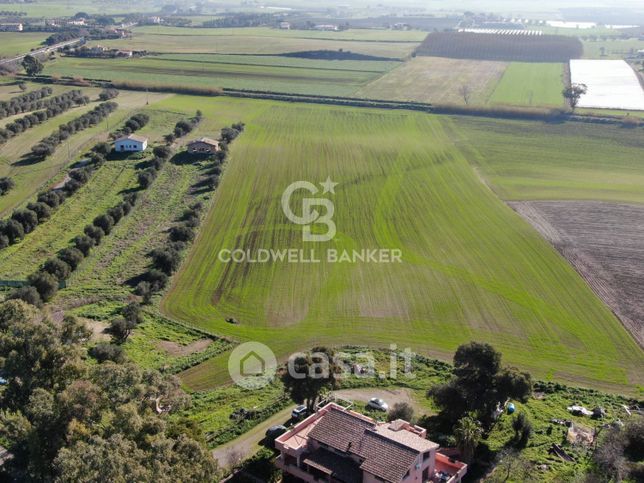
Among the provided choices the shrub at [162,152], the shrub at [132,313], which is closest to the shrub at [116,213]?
A: the shrub at [162,152]

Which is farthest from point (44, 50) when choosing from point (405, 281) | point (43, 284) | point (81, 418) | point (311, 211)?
point (81, 418)

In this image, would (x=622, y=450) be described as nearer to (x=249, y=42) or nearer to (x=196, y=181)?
(x=196, y=181)

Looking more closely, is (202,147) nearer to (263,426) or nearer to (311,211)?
(311,211)

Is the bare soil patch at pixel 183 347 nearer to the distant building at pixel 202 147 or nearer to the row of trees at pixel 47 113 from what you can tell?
the distant building at pixel 202 147

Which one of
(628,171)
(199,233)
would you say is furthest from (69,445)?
(628,171)

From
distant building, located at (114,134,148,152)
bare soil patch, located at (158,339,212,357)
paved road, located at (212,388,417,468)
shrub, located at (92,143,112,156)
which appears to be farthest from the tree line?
paved road, located at (212,388,417,468)
